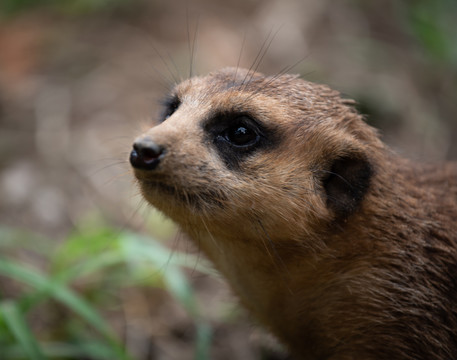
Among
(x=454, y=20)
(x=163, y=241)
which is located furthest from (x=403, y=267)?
(x=454, y=20)

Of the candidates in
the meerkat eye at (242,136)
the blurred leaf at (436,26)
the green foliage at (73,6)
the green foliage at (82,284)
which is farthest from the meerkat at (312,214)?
the green foliage at (73,6)

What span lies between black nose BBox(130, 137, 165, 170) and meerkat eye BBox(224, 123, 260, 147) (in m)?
0.55

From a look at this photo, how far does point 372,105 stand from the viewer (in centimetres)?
838

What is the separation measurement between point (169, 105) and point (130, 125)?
354cm

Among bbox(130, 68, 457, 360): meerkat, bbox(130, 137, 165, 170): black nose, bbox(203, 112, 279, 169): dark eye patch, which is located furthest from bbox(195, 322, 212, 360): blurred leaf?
bbox(130, 137, 165, 170): black nose

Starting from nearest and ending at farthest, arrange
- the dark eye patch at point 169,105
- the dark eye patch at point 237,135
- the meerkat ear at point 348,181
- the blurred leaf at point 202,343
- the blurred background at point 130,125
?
the dark eye patch at point 237,135
the meerkat ear at point 348,181
the dark eye patch at point 169,105
the blurred leaf at point 202,343
the blurred background at point 130,125

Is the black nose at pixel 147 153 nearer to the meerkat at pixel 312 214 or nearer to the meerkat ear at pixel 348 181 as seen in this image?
the meerkat at pixel 312 214

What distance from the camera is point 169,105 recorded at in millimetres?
4355

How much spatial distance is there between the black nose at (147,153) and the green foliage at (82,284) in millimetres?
1472

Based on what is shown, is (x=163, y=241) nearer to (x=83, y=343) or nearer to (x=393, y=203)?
(x=83, y=343)

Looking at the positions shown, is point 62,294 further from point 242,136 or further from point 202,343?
point 242,136

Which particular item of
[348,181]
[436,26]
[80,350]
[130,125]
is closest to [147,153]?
[348,181]

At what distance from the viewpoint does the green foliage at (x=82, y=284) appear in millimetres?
4293

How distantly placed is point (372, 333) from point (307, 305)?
0.49m
